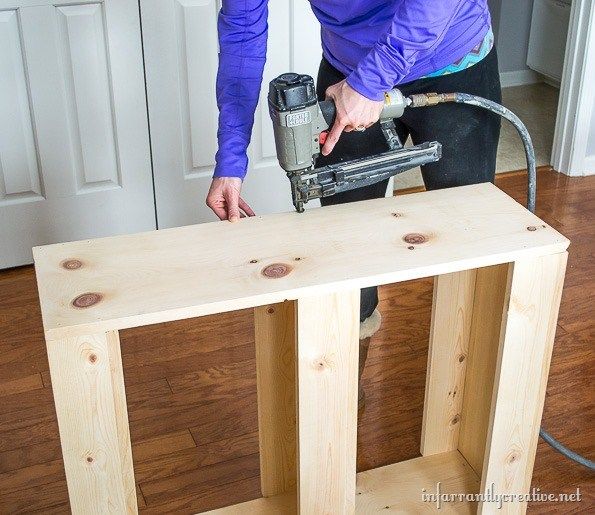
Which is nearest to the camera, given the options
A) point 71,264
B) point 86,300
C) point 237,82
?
point 86,300

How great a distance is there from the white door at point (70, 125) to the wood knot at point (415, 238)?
4.31 ft

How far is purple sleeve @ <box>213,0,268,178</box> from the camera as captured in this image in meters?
1.55

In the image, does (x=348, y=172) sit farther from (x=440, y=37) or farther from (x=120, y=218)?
(x=120, y=218)

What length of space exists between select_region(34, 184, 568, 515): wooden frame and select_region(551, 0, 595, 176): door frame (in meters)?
1.59

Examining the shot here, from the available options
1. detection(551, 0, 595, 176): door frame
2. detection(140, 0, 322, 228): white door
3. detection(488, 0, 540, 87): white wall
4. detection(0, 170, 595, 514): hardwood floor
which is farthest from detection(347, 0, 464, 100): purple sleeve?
detection(488, 0, 540, 87): white wall

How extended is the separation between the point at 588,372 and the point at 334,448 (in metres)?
0.94

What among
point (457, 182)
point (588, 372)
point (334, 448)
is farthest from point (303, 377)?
point (588, 372)

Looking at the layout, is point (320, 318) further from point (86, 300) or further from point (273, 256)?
point (86, 300)

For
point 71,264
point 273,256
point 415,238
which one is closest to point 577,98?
point 415,238

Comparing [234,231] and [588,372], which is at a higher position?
[234,231]

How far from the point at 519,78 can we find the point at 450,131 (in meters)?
2.61

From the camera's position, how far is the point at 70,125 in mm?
2492

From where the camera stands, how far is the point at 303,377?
1350 millimetres

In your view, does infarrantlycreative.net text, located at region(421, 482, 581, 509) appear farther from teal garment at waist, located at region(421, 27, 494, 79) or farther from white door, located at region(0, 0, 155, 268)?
white door, located at region(0, 0, 155, 268)
